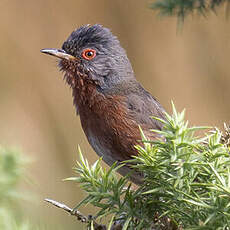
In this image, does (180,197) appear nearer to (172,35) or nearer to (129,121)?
(129,121)

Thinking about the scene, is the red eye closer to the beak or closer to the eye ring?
the eye ring

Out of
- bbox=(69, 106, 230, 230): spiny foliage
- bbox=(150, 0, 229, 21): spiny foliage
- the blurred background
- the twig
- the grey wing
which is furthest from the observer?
the blurred background

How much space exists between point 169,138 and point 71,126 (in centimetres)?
497

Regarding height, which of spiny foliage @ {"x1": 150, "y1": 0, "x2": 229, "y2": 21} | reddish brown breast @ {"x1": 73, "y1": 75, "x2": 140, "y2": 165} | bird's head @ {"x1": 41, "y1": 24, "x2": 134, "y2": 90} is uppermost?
spiny foliage @ {"x1": 150, "y1": 0, "x2": 229, "y2": 21}

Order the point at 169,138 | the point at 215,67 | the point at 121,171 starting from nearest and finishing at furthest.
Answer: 1. the point at 169,138
2. the point at 121,171
3. the point at 215,67

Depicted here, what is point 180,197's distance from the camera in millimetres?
1449

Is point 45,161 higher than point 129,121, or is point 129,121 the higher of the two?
point 129,121

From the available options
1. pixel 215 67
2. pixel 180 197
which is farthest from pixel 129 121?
pixel 215 67

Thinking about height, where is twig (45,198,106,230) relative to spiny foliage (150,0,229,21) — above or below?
below

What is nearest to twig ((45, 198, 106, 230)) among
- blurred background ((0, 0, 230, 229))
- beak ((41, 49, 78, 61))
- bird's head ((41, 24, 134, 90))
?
bird's head ((41, 24, 134, 90))

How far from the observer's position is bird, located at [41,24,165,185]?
3.60 m

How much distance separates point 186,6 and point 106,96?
4.52 feet

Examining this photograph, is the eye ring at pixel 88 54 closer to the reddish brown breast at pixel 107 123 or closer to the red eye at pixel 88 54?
the red eye at pixel 88 54

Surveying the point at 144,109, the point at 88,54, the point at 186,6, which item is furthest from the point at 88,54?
the point at 186,6
